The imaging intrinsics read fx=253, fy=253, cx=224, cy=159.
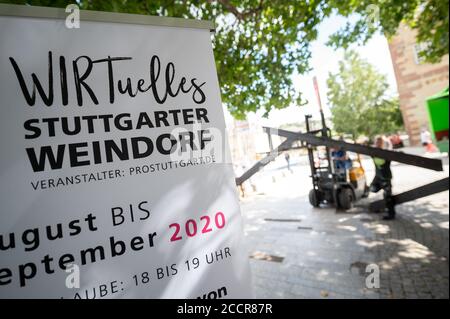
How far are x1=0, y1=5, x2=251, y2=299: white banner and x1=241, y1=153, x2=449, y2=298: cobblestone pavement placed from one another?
3.36 metres

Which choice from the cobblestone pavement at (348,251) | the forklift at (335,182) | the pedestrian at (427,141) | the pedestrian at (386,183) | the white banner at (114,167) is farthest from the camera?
the pedestrian at (427,141)

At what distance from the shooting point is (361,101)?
71.1 ft

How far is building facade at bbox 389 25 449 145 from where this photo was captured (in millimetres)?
17969

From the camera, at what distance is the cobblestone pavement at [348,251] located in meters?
3.89

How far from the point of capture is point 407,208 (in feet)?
24.0

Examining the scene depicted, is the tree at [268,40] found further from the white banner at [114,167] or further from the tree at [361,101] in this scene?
the tree at [361,101]

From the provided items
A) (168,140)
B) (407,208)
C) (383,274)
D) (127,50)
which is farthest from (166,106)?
(407,208)

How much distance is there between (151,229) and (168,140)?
432 mm

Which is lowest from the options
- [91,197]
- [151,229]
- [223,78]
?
[151,229]

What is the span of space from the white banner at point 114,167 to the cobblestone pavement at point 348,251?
336 cm

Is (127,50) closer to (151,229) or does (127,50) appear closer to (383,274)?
(151,229)

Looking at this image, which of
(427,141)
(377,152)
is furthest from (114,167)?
(427,141)

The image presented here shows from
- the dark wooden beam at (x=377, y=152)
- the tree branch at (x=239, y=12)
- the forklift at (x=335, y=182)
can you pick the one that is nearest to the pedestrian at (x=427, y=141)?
the forklift at (x=335, y=182)
